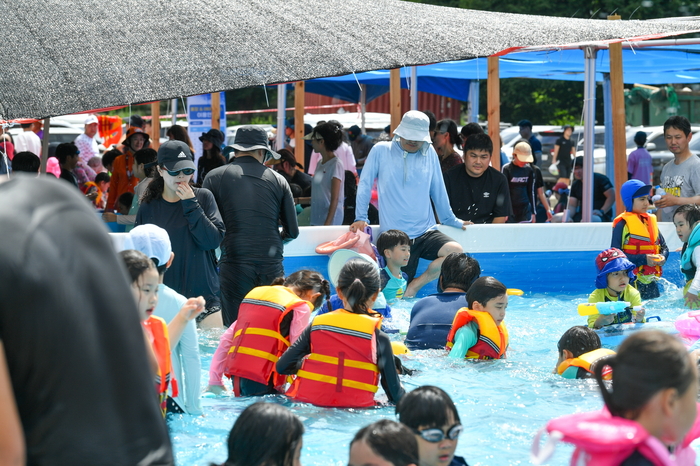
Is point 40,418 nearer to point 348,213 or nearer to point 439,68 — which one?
point 348,213

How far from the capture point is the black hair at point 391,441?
115 inches

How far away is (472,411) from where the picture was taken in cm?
559

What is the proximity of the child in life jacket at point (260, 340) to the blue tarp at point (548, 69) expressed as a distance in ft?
20.8

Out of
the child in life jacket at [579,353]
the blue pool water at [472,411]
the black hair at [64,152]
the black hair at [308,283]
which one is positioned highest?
the black hair at [64,152]

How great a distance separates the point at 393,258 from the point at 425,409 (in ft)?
15.3

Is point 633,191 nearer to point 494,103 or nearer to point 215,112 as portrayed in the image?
point 494,103

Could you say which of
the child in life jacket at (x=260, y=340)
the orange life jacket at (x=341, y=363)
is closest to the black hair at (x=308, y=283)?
the child in life jacket at (x=260, y=340)

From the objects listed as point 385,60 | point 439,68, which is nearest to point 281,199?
point 385,60

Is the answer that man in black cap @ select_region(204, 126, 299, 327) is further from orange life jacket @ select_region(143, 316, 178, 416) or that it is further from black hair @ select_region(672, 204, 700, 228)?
black hair @ select_region(672, 204, 700, 228)

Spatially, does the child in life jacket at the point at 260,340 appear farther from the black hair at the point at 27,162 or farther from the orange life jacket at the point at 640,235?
the black hair at the point at 27,162

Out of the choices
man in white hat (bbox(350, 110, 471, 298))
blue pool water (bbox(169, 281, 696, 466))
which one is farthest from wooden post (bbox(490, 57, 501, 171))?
blue pool water (bbox(169, 281, 696, 466))

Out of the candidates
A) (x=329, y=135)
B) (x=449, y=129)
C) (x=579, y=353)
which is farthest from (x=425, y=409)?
(x=449, y=129)

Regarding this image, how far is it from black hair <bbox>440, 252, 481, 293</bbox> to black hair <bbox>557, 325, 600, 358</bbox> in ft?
3.25

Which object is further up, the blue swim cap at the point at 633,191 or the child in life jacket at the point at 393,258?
the blue swim cap at the point at 633,191
